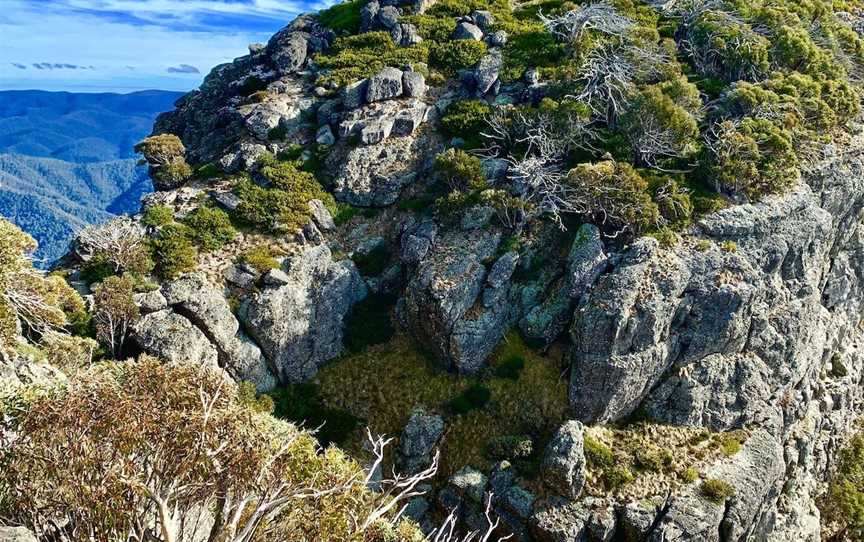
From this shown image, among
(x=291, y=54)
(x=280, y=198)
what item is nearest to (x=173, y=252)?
(x=280, y=198)

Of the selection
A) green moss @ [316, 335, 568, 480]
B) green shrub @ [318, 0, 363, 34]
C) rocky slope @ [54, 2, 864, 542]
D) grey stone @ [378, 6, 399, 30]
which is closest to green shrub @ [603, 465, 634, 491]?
rocky slope @ [54, 2, 864, 542]

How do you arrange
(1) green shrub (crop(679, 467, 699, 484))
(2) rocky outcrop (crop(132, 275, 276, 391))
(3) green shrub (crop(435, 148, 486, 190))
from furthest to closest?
1. (3) green shrub (crop(435, 148, 486, 190))
2. (2) rocky outcrop (crop(132, 275, 276, 391))
3. (1) green shrub (crop(679, 467, 699, 484))

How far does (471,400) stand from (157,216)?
1995 centimetres

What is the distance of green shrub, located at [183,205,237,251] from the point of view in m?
30.9

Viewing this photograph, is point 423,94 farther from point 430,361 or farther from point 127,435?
point 127,435

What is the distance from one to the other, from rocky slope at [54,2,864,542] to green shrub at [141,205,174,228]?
41.6 inches

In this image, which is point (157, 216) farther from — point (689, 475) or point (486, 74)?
point (689, 475)

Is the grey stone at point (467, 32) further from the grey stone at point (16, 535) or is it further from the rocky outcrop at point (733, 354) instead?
the grey stone at point (16, 535)

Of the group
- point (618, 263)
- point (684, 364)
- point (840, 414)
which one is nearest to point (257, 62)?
point (618, 263)

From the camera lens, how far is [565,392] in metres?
27.9

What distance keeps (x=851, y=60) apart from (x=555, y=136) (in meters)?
28.8

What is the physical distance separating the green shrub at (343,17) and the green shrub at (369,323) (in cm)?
2758

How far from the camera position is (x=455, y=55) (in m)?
43.0

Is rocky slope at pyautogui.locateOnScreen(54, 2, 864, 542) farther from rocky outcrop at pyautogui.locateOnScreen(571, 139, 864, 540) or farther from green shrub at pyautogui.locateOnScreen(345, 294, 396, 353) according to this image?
green shrub at pyautogui.locateOnScreen(345, 294, 396, 353)
